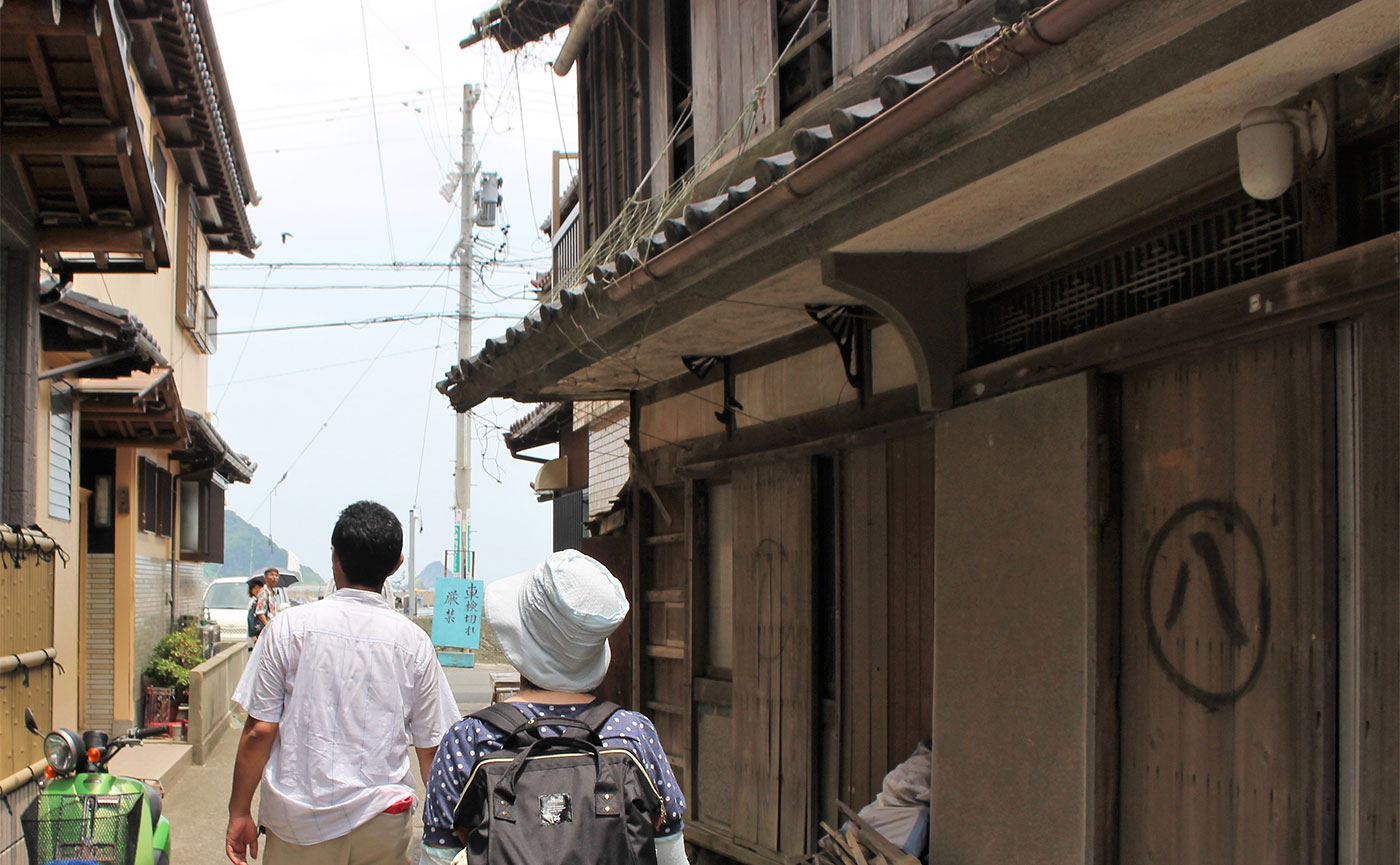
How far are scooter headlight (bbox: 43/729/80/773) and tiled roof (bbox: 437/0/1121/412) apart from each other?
137 inches

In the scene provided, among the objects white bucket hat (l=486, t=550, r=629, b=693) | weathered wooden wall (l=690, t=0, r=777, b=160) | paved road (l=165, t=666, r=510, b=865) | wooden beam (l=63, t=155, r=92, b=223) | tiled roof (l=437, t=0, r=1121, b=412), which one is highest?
weathered wooden wall (l=690, t=0, r=777, b=160)

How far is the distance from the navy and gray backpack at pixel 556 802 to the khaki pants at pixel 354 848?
1.78m

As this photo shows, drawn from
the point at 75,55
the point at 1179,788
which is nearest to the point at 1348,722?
the point at 1179,788

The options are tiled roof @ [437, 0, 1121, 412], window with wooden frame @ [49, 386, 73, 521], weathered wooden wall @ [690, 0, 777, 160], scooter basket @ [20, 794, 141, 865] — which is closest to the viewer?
tiled roof @ [437, 0, 1121, 412]

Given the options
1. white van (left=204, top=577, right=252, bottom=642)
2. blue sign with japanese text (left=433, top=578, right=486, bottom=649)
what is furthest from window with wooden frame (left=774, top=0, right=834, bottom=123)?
white van (left=204, top=577, right=252, bottom=642)

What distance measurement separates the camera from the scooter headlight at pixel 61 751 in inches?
235

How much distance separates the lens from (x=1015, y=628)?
5188mm

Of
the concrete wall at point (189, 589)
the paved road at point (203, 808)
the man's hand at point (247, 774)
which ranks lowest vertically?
the paved road at point (203, 808)

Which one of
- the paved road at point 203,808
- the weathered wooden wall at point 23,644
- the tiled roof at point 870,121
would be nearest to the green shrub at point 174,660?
the paved road at point 203,808

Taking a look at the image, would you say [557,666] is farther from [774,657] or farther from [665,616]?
[665,616]

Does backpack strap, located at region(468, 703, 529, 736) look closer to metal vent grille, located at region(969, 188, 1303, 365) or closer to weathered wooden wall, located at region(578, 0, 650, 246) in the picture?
metal vent grille, located at region(969, 188, 1303, 365)

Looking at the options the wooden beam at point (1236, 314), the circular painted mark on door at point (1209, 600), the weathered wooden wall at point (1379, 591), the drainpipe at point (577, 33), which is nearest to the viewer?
the weathered wooden wall at point (1379, 591)

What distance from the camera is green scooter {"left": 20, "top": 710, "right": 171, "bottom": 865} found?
5758 mm

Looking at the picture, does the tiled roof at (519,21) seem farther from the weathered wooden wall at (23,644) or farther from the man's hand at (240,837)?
the man's hand at (240,837)
